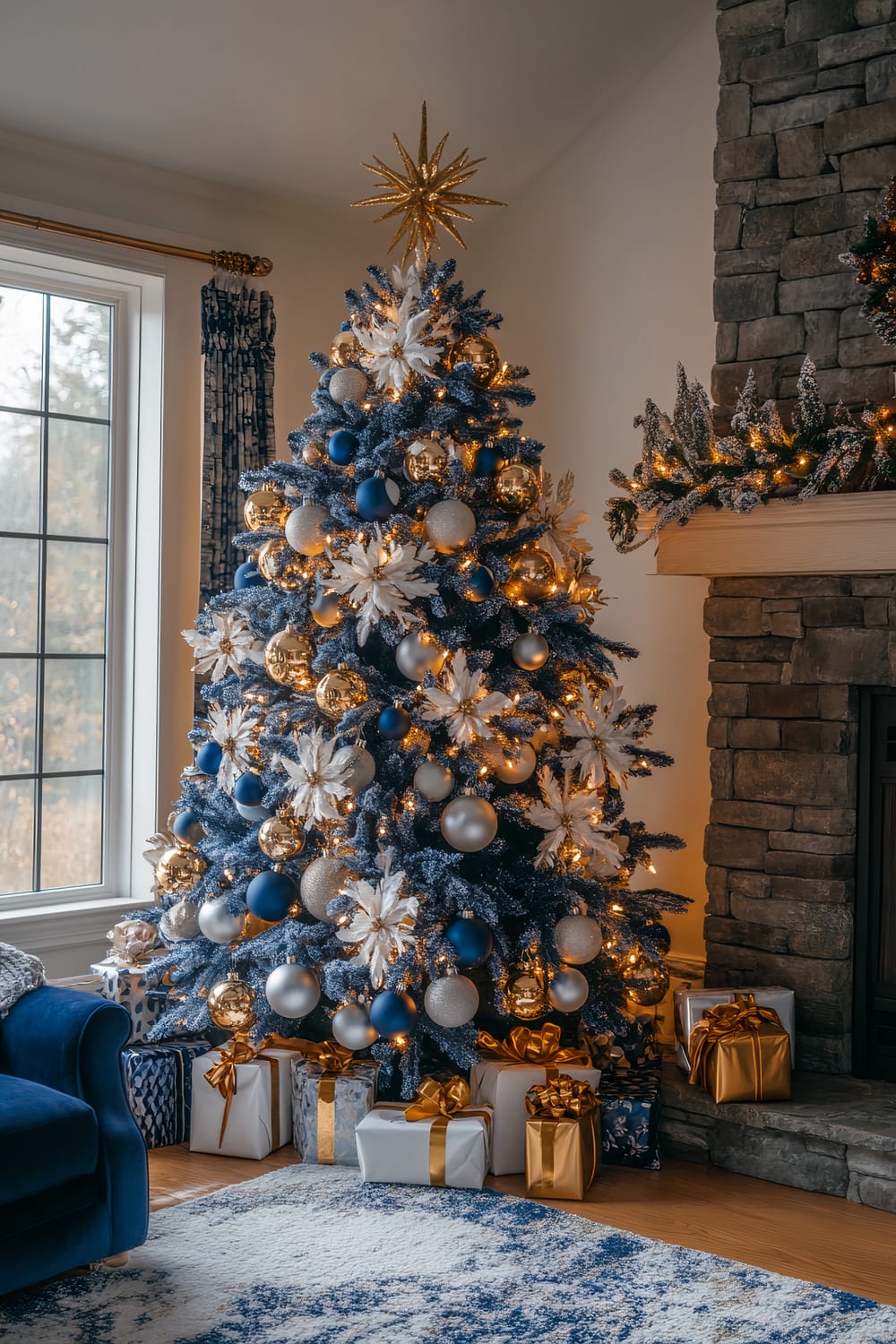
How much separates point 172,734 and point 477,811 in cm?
158


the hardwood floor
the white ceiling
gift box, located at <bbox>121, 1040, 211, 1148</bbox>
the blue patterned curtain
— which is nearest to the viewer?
the hardwood floor

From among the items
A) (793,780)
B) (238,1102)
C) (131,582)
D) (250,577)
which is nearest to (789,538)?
(793,780)

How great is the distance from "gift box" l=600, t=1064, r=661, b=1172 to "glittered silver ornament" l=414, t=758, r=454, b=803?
90 cm

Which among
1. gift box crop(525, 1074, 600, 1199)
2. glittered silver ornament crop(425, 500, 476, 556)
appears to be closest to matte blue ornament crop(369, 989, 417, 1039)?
gift box crop(525, 1074, 600, 1199)

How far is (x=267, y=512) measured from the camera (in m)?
3.46

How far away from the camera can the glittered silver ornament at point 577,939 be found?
3.17 metres

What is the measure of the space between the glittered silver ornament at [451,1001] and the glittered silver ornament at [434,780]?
44cm

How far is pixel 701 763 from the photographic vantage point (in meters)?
4.37

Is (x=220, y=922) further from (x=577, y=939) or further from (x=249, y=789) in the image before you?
(x=577, y=939)

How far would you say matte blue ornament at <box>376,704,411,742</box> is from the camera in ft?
10.3

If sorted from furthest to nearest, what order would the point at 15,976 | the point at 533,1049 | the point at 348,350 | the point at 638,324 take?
the point at 638,324 < the point at 348,350 < the point at 533,1049 < the point at 15,976

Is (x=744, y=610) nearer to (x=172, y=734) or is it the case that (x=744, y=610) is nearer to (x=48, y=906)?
(x=172, y=734)

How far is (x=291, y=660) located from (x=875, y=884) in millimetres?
1732

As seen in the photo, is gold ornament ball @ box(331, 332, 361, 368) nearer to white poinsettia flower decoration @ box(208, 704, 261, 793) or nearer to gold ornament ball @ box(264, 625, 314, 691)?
gold ornament ball @ box(264, 625, 314, 691)
